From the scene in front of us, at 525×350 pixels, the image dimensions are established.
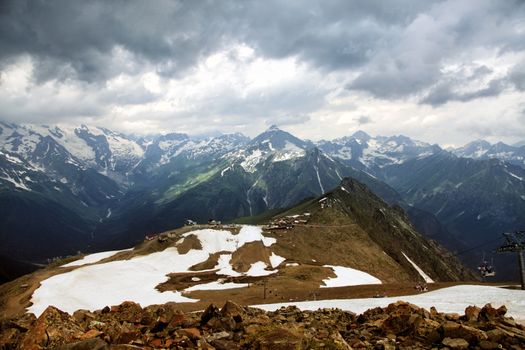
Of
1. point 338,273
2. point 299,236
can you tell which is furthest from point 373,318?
point 299,236

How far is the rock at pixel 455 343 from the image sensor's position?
65.2 ft

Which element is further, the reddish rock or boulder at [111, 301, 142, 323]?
boulder at [111, 301, 142, 323]

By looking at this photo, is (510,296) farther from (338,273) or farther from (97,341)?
(338,273)

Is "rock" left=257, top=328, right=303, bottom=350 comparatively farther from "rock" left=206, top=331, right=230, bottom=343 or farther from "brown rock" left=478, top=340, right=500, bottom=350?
"brown rock" left=478, top=340, right=500, bottom=350

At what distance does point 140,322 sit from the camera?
27406 millimetres

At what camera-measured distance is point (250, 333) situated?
22531 millimetres

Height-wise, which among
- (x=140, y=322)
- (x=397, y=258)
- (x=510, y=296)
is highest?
(x=140, y=322)

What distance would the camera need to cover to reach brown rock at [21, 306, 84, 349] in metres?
21.1

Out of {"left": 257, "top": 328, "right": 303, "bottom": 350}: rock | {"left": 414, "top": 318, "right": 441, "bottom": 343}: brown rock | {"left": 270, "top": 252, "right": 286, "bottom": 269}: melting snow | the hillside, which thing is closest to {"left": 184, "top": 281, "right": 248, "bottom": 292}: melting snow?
the hillside

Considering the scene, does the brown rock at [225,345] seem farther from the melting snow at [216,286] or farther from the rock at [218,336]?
the melting snow at [216,286]

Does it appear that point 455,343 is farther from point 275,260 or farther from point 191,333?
point 275,260

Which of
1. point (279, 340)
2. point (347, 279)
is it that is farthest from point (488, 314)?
point (347, 279)

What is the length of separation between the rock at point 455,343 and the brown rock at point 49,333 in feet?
64.8

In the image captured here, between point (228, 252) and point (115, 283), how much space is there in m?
50.2
